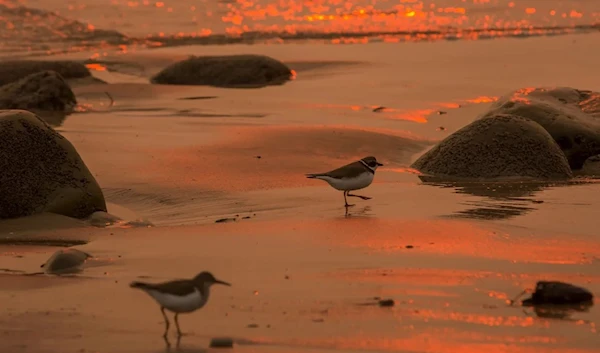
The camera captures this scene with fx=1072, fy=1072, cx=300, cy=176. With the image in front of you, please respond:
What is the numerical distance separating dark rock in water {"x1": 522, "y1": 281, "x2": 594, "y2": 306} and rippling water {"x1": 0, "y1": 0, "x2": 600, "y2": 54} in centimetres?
1855

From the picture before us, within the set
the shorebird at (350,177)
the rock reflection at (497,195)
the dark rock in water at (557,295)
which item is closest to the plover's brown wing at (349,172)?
the shorebird at (350,177)

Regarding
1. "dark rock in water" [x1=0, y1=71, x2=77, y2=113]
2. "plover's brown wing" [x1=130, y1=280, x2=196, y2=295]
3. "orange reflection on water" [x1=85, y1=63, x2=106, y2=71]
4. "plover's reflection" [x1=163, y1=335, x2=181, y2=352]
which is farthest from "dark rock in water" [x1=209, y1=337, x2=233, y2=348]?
"orange reflection on water" [x1=85, y1=63, x2=106, y2=71]

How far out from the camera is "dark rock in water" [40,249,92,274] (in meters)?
7.92

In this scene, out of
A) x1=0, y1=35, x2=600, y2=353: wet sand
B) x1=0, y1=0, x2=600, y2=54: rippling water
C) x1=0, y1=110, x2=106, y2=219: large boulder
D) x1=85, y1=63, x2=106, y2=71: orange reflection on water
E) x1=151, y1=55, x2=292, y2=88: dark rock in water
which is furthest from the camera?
x1=0, y1=0, x2=600, y2=54: rippling water

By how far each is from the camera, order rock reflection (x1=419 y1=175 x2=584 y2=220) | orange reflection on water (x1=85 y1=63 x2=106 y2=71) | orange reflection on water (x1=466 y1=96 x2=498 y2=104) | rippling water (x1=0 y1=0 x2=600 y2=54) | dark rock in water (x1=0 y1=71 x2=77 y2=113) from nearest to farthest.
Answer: rock reflection (x1=419 y1=175 x2=584 y2=220) → orange reflection on water (x1=466 y1=96 x2=498 y2=104) → dark rock in water (x1=0 y1=71 x2=77 y2=113) → orange reflection on water (x1=85 y1=63 x2=106 y2=71) → rippling water (x1=0 y1=0 x2=600 y2=54)

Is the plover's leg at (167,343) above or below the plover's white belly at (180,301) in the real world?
below

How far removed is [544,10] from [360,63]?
31.2ft

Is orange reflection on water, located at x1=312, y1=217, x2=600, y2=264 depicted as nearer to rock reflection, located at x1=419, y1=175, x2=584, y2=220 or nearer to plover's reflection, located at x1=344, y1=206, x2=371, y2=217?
plover's reflection, located at x1=344, y1=206, x2=371, y2=217

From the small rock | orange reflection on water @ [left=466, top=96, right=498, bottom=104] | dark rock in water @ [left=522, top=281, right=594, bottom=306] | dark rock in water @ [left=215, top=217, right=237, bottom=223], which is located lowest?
orange reflection on water @ [left=466, top=96, right=498, bottom=104]

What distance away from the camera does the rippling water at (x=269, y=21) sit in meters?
26.0

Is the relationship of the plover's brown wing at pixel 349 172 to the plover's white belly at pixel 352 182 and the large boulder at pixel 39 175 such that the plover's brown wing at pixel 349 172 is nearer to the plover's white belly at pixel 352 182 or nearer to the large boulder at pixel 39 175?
the plover's white belly at pixel 352 182

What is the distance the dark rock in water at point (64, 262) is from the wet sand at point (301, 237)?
108 millimetres

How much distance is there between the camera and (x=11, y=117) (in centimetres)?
1062

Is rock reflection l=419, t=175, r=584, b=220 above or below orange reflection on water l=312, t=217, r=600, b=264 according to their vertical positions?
below
